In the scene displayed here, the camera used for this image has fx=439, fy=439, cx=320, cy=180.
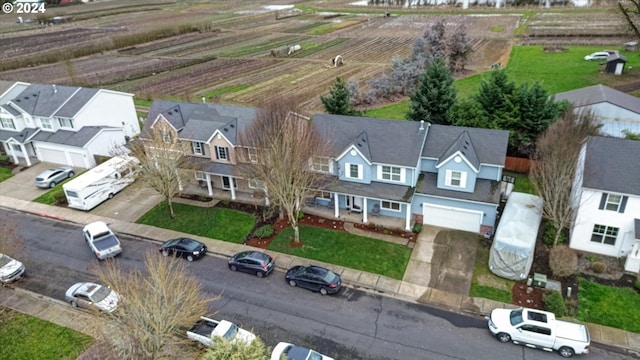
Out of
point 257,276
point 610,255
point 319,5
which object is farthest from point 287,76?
point 319,5

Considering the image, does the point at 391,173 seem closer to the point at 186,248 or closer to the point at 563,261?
the point at 563,261

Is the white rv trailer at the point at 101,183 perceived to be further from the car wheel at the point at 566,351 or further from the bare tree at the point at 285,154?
the car wheel at the point at 566,351

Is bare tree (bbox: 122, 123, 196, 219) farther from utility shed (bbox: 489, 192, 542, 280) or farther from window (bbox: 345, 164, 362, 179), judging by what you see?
utility shed (bbox: 489, 192, 542, 280)

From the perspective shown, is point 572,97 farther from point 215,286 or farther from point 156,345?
point 156,345

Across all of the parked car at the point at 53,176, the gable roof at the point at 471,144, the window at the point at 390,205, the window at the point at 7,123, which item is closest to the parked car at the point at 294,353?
the window at the point at 390,205

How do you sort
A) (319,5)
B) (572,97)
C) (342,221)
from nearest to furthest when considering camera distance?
(342,221), (572,97), (319,5)

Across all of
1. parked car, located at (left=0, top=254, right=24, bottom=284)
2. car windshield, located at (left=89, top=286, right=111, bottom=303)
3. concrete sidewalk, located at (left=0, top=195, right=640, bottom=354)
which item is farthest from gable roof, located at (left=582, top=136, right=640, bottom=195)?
parked car, located at (left=0, top=254, right=24, bottom=284)
